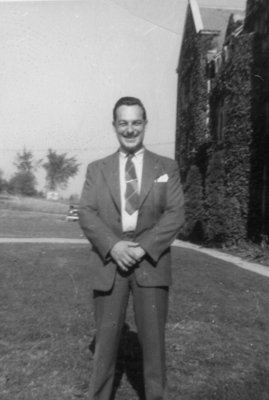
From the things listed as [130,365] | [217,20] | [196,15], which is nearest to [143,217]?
[130,365]

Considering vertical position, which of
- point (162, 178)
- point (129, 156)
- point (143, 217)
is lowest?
point (143, 217)

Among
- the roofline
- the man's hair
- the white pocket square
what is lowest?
the white pocket square

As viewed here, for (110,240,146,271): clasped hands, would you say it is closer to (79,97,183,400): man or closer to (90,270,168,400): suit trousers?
(79,97,183,400): man

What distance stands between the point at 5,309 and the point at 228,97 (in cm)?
1294

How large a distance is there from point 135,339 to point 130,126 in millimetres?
2726

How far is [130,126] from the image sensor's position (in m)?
3.01

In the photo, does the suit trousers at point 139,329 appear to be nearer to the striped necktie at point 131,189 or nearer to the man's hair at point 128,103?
the striped necktie at point 131,189

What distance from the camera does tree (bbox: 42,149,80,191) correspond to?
92.2 meters

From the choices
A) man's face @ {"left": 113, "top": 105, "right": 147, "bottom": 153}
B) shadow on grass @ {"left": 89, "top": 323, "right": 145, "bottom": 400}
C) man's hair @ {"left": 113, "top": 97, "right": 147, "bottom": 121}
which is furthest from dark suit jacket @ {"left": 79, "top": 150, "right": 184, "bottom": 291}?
shadow on grass @ {"left": 89, "top": 323, "right": 145, "bottom": 400}

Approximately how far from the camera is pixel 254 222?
1502 cm

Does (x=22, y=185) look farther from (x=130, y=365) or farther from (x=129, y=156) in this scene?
(x=129, y=156)

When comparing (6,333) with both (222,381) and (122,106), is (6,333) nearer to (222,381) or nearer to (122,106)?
(222,381)

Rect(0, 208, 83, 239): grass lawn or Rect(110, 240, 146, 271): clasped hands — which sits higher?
Rect(110, 240, 146, 271): clasped hands

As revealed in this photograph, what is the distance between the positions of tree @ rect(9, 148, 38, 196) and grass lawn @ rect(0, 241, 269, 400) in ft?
246
